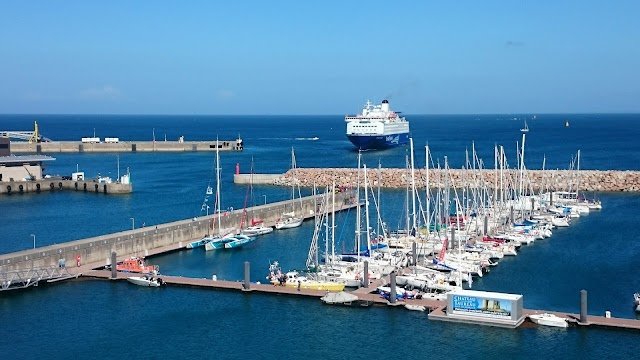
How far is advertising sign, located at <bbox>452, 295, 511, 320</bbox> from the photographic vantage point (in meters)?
28.3

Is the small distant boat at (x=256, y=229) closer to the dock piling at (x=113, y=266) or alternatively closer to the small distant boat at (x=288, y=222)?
the small distant boat at (x=288, y=222)

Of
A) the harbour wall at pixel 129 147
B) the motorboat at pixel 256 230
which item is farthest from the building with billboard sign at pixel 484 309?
the harbour wall at pixel 129 147

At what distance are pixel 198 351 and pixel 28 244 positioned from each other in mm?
22998

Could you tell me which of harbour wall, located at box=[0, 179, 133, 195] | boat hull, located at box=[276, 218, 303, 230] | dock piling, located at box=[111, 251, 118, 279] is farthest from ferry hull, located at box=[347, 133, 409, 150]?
dock piling, located at box=[111, 251, 118, 279]

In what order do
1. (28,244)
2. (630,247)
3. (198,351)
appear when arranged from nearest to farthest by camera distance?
1. (198,351)
2. (630,247)
3. (28,244)

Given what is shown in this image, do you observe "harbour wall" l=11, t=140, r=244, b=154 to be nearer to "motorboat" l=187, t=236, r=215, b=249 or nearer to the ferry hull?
the ferry hull

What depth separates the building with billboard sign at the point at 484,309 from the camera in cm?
2819

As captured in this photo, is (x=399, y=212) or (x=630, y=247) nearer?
(x=630, y=247)

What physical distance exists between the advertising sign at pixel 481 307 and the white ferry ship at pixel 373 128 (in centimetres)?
8749

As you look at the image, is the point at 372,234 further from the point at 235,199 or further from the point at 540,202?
the point at 235,199

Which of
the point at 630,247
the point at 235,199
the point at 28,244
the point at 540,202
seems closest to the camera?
the point at 630,247

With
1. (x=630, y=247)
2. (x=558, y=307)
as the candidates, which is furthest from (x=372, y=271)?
(x=630, y=247)

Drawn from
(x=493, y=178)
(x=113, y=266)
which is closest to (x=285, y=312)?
(x=113, y=266)

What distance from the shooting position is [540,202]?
177 feet
